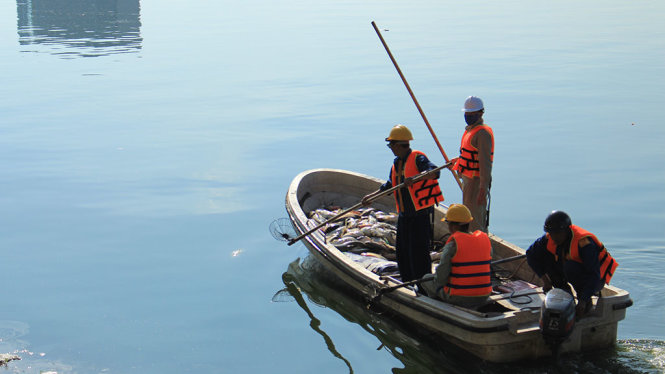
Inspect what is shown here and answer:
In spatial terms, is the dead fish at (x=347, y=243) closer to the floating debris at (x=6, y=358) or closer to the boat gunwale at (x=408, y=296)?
the boat gunwale at (x=408, y=296)

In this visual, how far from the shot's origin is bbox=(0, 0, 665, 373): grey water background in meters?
7.68

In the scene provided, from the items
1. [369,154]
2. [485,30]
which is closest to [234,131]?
[369,154]

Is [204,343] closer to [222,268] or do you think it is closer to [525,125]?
[222,268]

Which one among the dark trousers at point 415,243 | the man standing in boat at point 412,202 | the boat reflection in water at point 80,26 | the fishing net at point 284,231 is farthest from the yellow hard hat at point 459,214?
the boat reflection in water at point 80,26

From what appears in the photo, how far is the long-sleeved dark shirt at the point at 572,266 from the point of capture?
19.5 feet

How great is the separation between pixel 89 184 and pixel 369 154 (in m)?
5.27

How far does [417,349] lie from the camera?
709 centimetres

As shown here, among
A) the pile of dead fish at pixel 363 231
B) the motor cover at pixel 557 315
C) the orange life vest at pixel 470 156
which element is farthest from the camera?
the pile of dead fish at pixel 363 231

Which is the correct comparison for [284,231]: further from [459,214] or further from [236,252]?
[459,214]

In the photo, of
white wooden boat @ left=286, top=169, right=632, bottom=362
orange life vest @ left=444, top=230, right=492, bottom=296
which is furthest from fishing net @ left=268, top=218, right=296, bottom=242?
orange life vest @ left=444, top=230, right=492, bottom=296

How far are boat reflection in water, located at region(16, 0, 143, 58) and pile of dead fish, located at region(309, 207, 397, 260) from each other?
22.3m

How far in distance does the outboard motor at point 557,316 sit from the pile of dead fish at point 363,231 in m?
2.86

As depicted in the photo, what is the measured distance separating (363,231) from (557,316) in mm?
3447

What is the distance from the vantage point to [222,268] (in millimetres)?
9789
